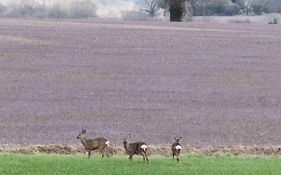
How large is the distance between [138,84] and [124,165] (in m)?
8.09

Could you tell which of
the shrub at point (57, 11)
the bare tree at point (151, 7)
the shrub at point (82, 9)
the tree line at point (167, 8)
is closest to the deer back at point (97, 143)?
the tree line at point (167, 8)

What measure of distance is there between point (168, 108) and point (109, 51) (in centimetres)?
585

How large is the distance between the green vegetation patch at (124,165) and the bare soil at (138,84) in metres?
1.74

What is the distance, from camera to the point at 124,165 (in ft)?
45.0

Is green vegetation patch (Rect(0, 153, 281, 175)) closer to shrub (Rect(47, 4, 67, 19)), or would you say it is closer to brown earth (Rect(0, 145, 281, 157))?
brown earth (Rect(0, 145, 281, 157))

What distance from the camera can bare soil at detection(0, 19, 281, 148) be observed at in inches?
689

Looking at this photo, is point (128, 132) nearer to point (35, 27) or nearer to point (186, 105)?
point (186, 105)

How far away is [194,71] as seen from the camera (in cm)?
2322

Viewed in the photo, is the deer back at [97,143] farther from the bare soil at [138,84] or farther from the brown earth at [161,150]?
the bare soil at [138,84]

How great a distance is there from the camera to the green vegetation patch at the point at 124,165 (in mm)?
13234

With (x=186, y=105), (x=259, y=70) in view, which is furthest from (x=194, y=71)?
(x=186, y=105)

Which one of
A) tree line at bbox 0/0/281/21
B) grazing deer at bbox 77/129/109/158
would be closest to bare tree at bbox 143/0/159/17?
tree line at bbox 0/0/281/21

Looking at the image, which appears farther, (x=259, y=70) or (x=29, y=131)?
(x=259, y=70)

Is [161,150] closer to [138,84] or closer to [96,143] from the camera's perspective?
[96,143]
